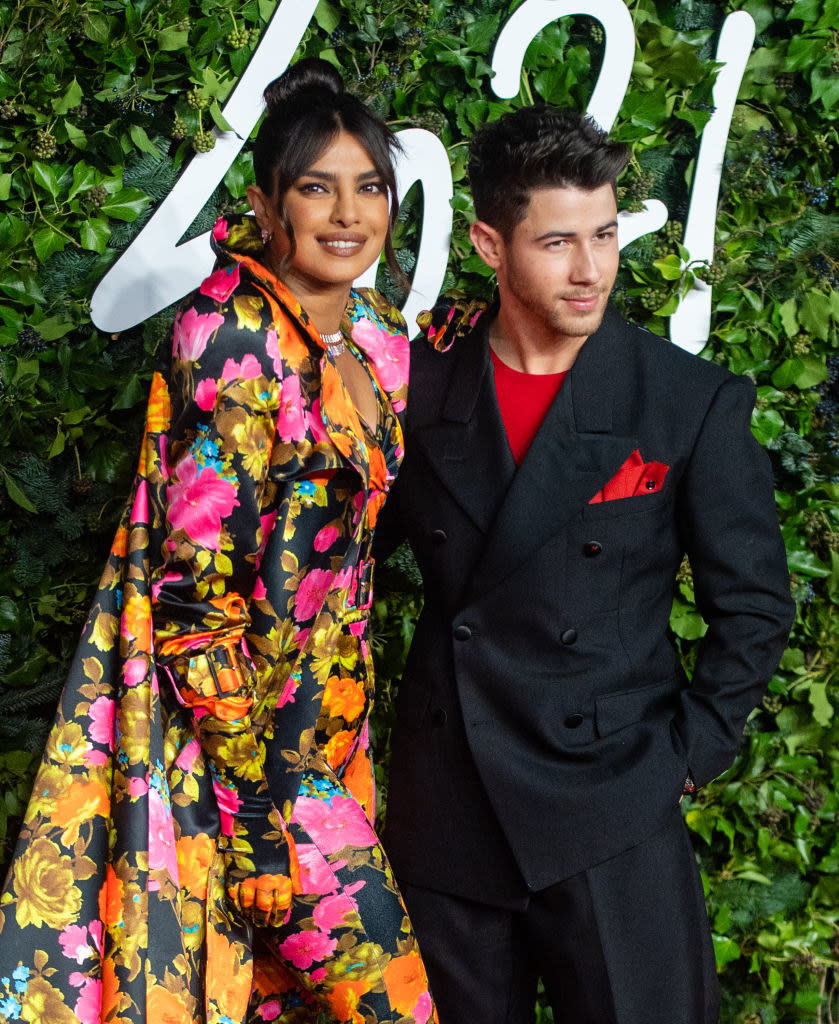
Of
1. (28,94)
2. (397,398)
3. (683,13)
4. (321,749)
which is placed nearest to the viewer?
(321,749)

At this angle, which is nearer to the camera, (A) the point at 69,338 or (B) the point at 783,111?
(A) the point at 69,338

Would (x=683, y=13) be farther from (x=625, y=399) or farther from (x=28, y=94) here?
(x=28, y=94)

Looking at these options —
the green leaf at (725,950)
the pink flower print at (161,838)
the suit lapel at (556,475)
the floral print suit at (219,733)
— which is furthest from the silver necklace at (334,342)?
the green leaf at (725,950)

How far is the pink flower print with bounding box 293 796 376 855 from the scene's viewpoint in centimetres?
174

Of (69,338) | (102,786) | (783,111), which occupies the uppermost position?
(783,111)

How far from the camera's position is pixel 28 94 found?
2.28 m

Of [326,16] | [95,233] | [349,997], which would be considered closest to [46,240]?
[95,233]

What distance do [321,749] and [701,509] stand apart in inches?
26.7

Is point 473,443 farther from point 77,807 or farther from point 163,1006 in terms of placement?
point 163,1006

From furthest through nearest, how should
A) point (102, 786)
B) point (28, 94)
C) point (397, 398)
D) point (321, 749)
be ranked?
point (28, 94) → point (397, 398) → point (321, 749) → point (102, 786)

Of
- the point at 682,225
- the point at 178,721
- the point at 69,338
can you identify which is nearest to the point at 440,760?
the point at 178,721

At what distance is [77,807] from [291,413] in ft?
1.96

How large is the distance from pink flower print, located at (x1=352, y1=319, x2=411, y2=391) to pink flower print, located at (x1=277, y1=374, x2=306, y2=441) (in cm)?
32

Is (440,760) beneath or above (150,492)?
beneath
